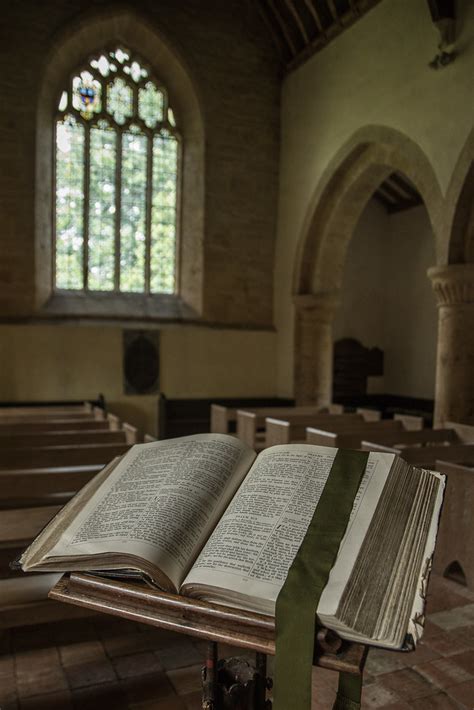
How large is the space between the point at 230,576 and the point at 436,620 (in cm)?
227

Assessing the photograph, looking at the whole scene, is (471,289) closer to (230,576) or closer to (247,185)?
(247,185)

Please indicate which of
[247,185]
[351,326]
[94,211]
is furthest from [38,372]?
[351,326]

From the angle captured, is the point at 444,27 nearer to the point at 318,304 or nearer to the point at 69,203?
the point at 318,304

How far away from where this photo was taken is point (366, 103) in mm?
7523

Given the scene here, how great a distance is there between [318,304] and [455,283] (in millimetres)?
2969

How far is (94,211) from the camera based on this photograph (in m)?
9.22

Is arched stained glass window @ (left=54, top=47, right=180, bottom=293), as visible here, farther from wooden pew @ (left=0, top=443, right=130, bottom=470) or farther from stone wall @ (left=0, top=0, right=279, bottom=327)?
wooden pew @ (left=0, top=443, right=130, bottom=470)

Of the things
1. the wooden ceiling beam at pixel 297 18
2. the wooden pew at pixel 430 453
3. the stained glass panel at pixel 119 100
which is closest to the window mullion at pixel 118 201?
the stained glass panel at pixel 119 100

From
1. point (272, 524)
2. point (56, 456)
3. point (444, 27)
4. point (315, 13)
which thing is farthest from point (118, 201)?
point (272, 524)

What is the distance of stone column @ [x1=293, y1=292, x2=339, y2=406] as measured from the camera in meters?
9.14

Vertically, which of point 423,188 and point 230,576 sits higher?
point 423,188

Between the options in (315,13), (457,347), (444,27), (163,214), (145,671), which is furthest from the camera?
(163,214)

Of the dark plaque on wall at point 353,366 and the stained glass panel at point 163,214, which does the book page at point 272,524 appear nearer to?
the stained glass panel at point 163,214

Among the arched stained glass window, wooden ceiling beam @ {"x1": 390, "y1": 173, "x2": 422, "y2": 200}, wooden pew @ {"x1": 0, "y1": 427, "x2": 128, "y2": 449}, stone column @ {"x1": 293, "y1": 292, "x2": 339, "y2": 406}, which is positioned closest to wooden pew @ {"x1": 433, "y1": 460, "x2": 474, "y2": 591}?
wooden pew @ {"x1": 0, "y1": 427, "x2": 128, "y2": 449}
